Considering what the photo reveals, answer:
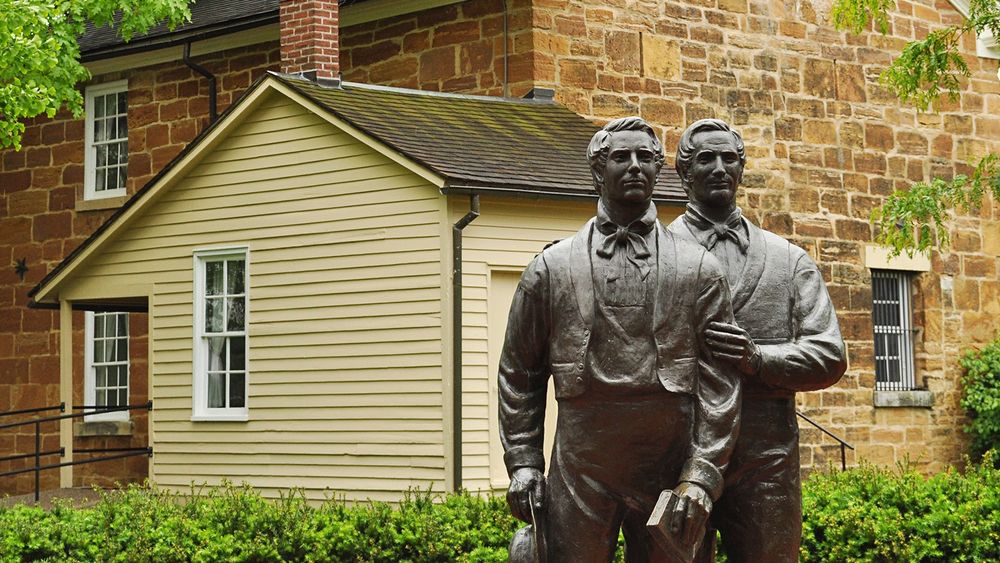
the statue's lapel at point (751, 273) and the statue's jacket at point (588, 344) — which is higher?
the statue's lapel at point (751, 273)

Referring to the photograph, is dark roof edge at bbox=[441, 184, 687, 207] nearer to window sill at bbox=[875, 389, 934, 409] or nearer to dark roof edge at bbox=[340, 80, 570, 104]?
dark roof edge at bbox=[340, 80, 570, 104]

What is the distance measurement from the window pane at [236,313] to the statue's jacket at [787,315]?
31.2 ft

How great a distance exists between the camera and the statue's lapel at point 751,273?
5.64 m

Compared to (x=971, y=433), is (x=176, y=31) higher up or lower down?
higher up

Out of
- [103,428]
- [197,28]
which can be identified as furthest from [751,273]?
[103,428]

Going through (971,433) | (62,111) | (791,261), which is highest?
(62,111)

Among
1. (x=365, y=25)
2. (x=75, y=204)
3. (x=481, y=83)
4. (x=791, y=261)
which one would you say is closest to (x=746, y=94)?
(x=481, y=83)

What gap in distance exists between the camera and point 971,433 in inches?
747

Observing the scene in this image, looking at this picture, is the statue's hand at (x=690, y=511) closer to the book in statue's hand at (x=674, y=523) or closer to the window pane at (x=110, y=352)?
the book in statue's hand at (x=674, y=523)

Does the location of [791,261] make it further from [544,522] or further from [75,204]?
[75,204]

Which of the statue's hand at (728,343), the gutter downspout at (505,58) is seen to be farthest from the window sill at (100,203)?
the statue's hand at (728,343)

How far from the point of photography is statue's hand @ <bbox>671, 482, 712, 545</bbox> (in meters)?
4.93

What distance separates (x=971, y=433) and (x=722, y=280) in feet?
48.6

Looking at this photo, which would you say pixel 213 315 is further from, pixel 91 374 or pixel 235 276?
pixel 91 374
